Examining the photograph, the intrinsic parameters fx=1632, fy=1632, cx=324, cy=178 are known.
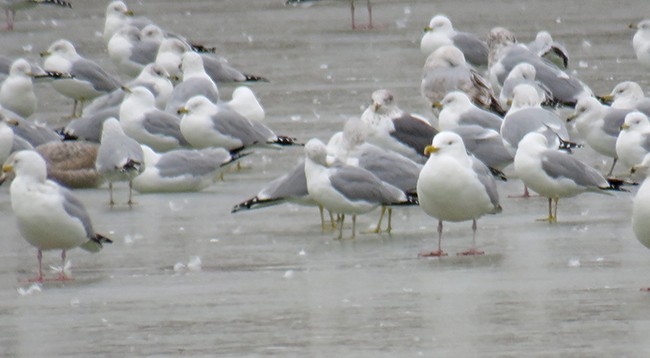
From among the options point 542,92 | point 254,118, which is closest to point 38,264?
point 254,118

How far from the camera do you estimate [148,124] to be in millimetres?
13969

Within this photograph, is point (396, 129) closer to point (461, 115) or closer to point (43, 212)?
point (461, 115)

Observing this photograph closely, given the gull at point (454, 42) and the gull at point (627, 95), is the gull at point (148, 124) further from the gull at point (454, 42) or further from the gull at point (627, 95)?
the gull at point (454, 42)

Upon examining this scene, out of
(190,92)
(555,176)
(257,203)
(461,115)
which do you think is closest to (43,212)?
(257,203)

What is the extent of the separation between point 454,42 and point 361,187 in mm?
8128

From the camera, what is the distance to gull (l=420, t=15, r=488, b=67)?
18250mm

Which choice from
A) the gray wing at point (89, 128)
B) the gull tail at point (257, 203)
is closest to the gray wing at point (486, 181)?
the gull tail at point (257, 203)

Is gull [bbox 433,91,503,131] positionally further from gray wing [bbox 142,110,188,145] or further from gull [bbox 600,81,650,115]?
gray wing [bbox 142,110,188,145]

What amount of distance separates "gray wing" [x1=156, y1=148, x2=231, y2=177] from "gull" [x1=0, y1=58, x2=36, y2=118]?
11.4ft

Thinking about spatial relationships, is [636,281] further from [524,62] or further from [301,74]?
[301,74]

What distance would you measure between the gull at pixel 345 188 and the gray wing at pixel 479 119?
2.63 meters

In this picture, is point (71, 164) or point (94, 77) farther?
point (94, 77)

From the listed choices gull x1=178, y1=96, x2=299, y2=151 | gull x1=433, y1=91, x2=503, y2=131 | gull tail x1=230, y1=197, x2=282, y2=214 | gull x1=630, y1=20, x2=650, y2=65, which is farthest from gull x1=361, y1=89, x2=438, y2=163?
gull x1=630, y1=20, x2=650, y2=65

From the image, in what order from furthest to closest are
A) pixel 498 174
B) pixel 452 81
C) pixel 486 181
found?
1. pixel 452 81
2. pixel 498 174
3. pixel 486 181
